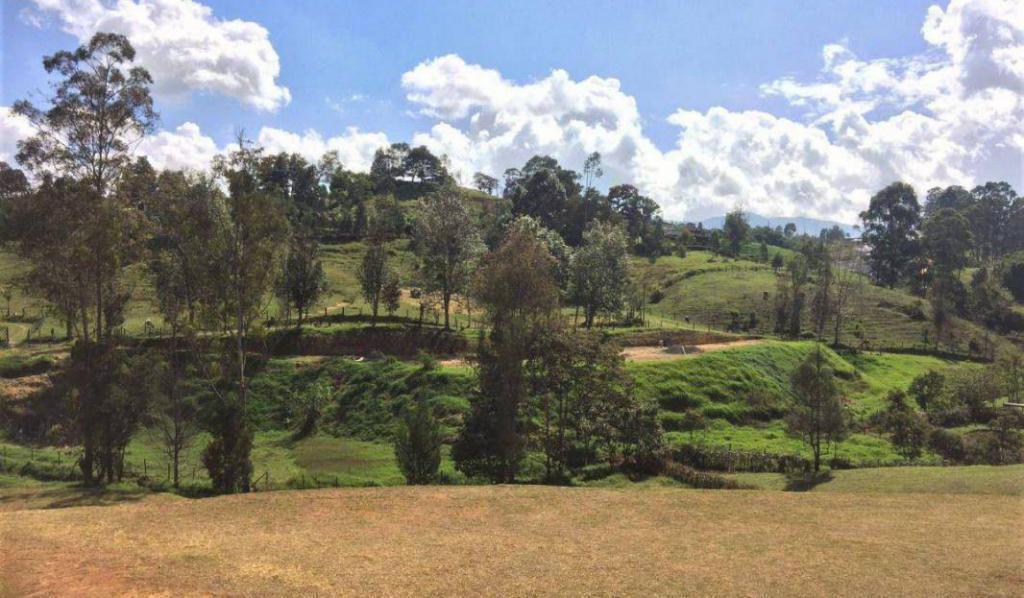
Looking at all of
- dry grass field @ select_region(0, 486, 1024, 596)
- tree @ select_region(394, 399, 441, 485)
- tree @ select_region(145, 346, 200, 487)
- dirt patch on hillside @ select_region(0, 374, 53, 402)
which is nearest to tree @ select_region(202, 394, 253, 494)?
dry grass field @ select_region(0, 486, 1024, 596)

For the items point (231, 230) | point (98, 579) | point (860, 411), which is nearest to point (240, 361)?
point (231, 230)

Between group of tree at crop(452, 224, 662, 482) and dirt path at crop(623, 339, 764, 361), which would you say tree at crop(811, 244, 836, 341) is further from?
group of tree at crop(452, 224, 662, 482)

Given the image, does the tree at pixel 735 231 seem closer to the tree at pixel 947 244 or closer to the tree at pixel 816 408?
the tree at pixel 947 244

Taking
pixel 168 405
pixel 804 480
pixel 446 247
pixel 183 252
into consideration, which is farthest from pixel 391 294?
pixel 804 480

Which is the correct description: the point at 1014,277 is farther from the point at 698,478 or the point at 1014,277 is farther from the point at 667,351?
the point at 698,478

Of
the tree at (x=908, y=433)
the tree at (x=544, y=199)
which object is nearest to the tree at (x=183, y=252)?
the tree at (x=908, y=433)

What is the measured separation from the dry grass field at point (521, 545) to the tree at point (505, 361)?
4789 millimetres

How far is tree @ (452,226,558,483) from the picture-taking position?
1115 inches

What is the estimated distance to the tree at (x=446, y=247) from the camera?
58375 millimetres

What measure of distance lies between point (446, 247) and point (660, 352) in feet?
71.3

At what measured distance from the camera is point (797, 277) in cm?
7725

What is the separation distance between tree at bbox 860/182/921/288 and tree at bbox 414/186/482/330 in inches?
3293

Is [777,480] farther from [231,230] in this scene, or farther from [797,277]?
[797,277]

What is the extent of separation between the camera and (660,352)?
52438mm
